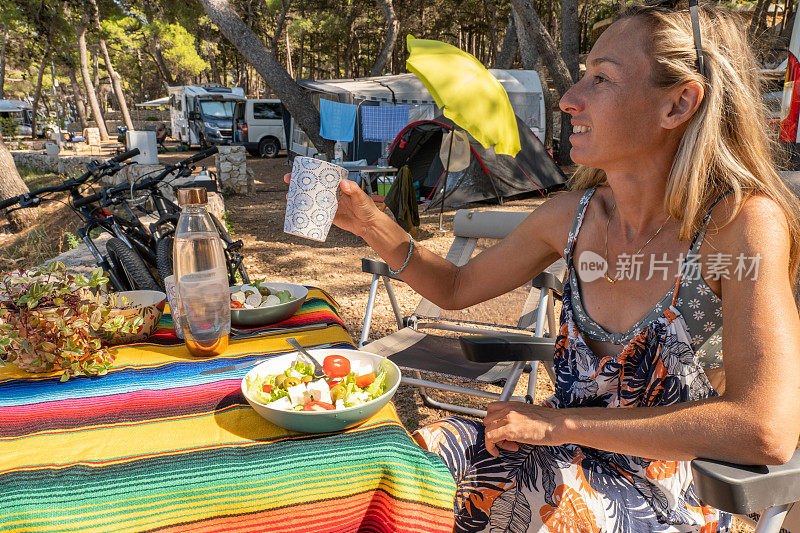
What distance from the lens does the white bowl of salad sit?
3.84 ft

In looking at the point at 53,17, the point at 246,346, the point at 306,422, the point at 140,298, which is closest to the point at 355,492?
the point at 306,422

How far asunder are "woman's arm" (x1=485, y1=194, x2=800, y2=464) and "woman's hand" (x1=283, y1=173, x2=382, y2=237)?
826mm

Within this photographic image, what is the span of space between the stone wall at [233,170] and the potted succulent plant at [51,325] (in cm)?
1003

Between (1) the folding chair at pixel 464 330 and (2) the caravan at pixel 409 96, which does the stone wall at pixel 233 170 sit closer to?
(2) the caravan at pixel 409 96

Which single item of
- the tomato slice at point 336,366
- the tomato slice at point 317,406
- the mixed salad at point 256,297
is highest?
the mixed salad at point 256,297

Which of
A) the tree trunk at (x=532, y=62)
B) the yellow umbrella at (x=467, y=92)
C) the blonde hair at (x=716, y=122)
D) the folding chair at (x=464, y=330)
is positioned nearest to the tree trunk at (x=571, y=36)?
the tree trunk at (x=532, y=62)

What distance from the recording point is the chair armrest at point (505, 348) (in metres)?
1.81

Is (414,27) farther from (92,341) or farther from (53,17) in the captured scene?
(92,341)

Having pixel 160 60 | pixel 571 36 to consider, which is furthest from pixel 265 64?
pixel 160 60

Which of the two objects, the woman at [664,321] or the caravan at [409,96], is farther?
the caravan at [409,96]

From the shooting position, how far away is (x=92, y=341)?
1460 mm

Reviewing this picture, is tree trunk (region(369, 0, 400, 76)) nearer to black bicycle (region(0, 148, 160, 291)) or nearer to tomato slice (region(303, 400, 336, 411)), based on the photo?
black bicycle (region(0, 148, 160, 291))

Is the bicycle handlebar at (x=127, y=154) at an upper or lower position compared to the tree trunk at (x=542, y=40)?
lower

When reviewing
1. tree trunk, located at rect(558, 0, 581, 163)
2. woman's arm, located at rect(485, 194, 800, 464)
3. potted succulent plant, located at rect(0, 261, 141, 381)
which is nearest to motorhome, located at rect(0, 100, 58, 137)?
tree trunk, located at rect(558, 0, 581, 163)
